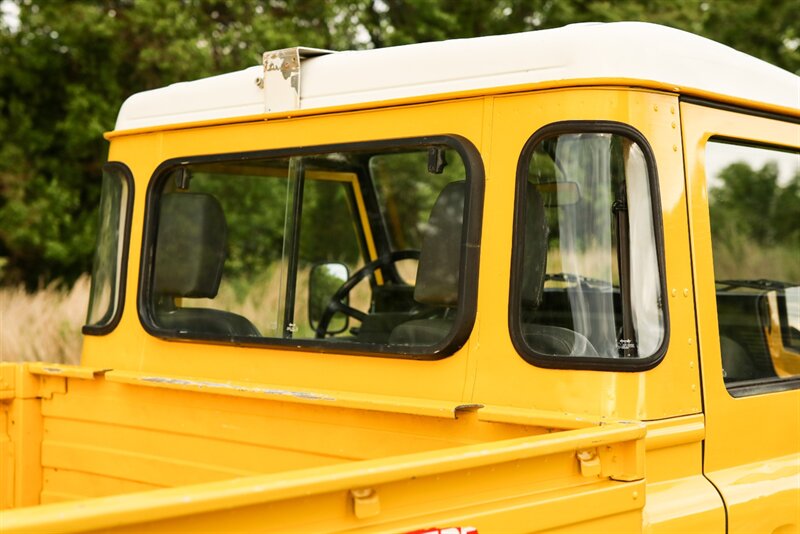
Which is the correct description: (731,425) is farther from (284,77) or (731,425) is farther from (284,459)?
(284,77)

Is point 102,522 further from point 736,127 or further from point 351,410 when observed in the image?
point 736,127

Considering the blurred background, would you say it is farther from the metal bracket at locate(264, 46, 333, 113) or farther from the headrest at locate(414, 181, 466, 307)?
the headrest at locate(414, 181, 466, 307)

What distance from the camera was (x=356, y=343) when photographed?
10.9 ft

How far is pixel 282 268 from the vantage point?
3.93 m

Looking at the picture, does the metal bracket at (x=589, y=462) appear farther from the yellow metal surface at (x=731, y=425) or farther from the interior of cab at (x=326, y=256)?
the interior of cab at (x=326, y=256)

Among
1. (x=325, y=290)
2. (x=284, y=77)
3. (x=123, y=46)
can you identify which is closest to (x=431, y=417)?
(x=284, y=77)

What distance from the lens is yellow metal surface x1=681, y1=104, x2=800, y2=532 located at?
2.91 m

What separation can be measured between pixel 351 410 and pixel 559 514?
895 millimetres

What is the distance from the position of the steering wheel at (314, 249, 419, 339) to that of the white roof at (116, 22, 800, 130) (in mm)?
1119

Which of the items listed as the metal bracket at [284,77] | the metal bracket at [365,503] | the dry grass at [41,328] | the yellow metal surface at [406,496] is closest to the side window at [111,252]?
the metal bracket at [284,77]

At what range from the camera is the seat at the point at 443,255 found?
3152 mm

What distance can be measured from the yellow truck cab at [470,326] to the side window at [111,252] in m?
0.01

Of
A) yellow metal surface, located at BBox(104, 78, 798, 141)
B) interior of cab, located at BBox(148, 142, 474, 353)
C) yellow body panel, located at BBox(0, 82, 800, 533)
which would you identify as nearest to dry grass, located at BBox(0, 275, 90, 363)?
interior of cab, located at BBox(148, 142, 474, 353)

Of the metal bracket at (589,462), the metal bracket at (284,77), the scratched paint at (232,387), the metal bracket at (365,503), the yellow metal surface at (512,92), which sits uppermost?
the metal bracket at (284,77)
